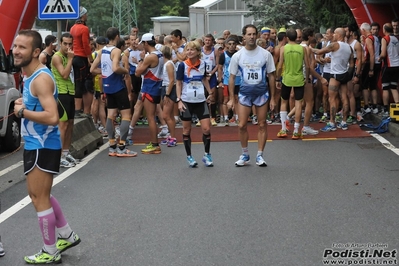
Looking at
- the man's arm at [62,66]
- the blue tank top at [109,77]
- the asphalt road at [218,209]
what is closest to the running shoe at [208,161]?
the asphalt road at [218,209]

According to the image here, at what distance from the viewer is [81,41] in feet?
48.8

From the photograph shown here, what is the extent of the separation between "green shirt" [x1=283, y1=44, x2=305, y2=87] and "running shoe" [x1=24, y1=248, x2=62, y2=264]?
8.83 meters

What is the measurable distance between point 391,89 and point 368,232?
9.82 metres

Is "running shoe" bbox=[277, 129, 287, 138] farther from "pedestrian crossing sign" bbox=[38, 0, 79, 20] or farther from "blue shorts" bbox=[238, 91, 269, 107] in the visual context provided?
"pedestrian crossing sign" bbox=[38, 0, 79, 20]

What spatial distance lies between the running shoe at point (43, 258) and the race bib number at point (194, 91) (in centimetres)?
548

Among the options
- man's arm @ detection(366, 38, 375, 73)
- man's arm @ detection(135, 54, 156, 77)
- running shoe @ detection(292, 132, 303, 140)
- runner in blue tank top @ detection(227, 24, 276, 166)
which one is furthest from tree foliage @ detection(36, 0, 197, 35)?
runner in blue tank top @ detection(227, 24, 276, 166)

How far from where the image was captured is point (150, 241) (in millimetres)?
6996

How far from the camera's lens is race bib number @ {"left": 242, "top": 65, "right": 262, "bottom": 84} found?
11383mm

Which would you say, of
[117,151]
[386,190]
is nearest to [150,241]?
[386,190]

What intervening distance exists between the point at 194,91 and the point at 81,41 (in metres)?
4.03

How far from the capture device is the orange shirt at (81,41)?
A: 14766mm

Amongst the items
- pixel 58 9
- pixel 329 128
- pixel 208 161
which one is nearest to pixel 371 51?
pixel 329 128

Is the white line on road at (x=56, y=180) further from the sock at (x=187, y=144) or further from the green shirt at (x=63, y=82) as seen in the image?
the sock at (x=187, y=144)

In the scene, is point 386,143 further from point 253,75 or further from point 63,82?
point 63,82
